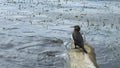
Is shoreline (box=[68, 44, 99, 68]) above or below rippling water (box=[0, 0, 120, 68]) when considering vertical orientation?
above

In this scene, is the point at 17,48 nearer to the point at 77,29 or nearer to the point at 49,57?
the point at 49,57

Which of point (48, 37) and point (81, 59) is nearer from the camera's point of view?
point (81, 59)

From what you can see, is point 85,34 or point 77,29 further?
point 85,34

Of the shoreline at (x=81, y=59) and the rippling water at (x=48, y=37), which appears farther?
the rippling water at (x=48, y=37)

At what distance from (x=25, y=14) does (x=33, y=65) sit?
15.2 meters

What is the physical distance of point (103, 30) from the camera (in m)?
22.3

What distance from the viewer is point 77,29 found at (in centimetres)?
1205

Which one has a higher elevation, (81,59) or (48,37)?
Answer: (81,59)

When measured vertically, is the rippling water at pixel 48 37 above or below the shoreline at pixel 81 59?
below

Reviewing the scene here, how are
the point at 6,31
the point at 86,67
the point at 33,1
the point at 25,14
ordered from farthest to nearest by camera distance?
1. the point at 33,1
2. the point at 25,14
3. the point at 6,31
4. the point at 86,67

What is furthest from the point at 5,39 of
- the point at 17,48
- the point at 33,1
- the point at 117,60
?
the point at 33,1

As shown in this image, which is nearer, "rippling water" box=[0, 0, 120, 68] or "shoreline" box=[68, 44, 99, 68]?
"shoreline" box=[68, 44, 99, 68]

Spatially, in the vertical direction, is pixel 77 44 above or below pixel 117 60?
above

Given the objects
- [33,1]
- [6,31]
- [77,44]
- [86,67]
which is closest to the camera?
[86,67]
